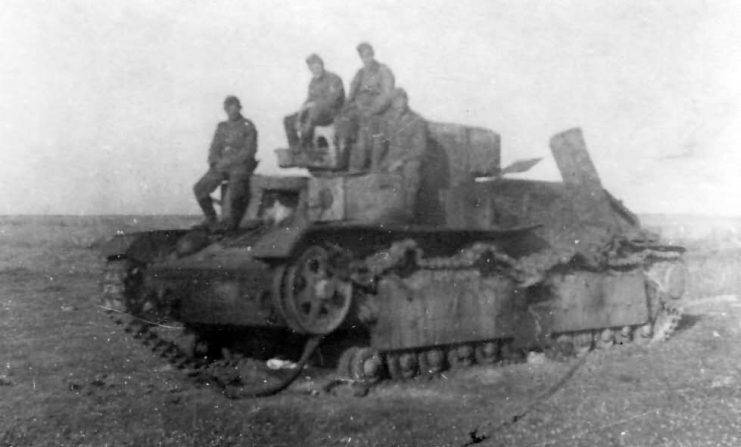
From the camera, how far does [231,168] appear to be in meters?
11.4

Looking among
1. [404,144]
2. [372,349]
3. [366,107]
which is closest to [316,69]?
[366,107]

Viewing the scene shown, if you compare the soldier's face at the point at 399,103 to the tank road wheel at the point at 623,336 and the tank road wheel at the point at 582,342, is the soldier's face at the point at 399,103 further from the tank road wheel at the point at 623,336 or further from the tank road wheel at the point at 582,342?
the tank road wheel at the point at 623,336

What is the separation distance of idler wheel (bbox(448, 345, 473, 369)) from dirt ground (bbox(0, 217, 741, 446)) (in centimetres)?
23

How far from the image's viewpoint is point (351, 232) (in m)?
9.78

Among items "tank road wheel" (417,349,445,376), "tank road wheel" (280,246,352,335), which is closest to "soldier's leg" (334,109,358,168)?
"tank road wheel" (280,246,352,335)

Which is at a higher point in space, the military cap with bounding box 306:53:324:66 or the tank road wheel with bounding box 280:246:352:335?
the military cap with bounding box 306:53:324:66

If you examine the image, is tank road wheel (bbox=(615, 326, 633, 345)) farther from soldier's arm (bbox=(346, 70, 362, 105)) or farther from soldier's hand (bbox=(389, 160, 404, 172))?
soldier's arm (bbox=(346, 70, 362, 105))

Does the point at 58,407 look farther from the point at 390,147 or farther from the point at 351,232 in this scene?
the point at 390,147

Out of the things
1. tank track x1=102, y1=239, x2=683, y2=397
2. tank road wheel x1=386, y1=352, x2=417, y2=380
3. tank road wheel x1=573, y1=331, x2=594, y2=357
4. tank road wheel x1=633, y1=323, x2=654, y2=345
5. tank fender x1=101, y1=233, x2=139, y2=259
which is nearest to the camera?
tank track x1=102, y1=239, x2=683, y2=397

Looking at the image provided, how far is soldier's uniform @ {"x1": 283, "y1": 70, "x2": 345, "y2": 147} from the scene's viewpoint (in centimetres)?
1175

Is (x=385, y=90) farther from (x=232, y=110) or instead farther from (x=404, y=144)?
(x=232, y=110)

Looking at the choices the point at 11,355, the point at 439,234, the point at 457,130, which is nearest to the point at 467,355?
the point at 439,234

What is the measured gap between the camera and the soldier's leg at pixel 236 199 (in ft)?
36.7

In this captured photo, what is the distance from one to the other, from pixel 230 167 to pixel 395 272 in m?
2.75
